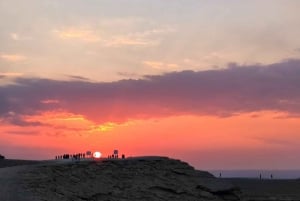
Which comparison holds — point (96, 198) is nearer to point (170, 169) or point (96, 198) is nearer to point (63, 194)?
point (63, 194)

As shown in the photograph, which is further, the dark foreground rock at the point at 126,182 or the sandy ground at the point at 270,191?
the sandy ground at the point at 270,191

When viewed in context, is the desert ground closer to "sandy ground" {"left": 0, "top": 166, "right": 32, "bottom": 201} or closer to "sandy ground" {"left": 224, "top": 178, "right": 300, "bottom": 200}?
"sandy ground" {"left": 0, "top": 166, "right": 32, "bottom": 201}

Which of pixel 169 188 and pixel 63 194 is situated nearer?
pixel 63 194

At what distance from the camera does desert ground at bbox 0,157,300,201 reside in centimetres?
3184

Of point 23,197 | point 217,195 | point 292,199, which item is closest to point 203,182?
point 217,195

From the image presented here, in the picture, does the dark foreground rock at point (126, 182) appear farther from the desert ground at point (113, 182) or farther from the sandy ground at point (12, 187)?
the sandy ground at point (12, 187)

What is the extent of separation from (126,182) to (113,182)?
83cm

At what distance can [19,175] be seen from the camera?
1298 inches

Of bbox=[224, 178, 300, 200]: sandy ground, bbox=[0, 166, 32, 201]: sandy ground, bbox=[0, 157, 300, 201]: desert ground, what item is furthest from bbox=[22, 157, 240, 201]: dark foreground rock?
bbox=[224, 178, 300, 200]: sandy ground

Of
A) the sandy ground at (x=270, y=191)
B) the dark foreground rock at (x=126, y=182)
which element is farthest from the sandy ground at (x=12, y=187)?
the sandy ground at (x=270, y=191)

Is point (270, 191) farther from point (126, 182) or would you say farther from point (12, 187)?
point (12, 187)

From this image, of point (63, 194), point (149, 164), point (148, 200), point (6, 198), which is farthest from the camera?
point (149, 164)

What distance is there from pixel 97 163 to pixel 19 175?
4945 millimetres

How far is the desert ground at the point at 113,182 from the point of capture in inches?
1254
